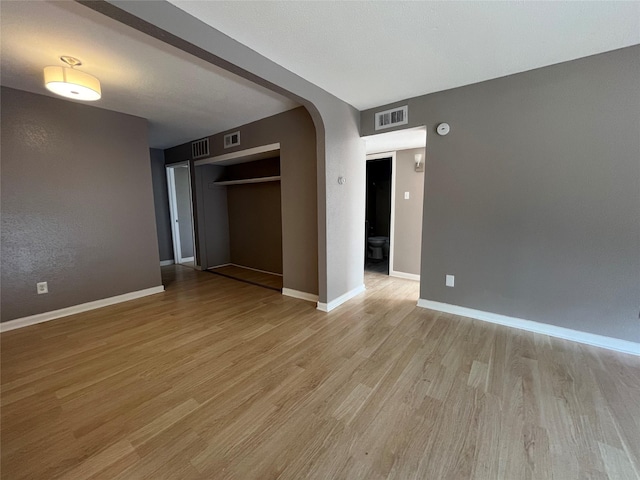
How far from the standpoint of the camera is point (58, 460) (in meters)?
1.30

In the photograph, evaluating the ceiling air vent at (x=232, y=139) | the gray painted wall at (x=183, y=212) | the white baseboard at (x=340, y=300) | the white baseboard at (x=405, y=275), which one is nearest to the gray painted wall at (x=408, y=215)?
the white baseboard at (x=405, y=275)

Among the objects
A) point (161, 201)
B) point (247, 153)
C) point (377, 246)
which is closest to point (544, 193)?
point (377, 246)

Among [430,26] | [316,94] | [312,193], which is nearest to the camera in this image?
[430,26]

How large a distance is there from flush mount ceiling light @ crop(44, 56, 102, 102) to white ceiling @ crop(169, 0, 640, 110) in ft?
4.18

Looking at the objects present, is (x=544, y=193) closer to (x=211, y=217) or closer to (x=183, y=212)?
(x=211, y=217)

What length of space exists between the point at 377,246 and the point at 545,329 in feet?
11.3

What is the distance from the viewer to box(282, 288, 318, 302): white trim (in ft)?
11.3

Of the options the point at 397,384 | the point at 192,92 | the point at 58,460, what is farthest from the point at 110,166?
the point at 397,384

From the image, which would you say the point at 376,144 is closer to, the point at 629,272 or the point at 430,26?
the point at 430,26

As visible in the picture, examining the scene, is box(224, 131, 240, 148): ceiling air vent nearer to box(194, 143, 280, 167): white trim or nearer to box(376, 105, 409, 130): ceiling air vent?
box(194, 143, 280, 167): white trim

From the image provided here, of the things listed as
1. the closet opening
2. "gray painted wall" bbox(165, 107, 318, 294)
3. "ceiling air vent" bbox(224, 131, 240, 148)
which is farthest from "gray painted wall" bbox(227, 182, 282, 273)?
"gray painted wall" bbox(165, 107, 318, 294)

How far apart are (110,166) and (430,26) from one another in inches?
A: 152

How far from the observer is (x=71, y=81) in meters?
2.06

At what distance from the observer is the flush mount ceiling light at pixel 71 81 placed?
2.04 metres
